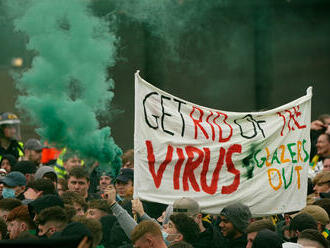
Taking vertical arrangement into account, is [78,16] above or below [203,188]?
above

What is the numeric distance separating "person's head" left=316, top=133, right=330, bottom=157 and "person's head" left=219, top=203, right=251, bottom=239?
8.80 ft

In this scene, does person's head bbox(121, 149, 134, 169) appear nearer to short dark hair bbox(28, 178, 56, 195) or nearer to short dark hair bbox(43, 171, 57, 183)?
short dark hair bbox(43, 171, 57, 183)

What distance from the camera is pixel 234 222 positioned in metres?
6.02

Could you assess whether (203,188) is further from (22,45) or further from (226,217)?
(22,45)

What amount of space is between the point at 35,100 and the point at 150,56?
17.5 feet

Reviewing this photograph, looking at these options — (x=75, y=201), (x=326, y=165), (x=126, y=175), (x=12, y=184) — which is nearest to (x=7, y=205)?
(x=75, y=201)

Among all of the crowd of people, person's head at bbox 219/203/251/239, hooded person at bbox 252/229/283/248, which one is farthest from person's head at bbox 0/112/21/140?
hooded person at bbox 252/229/283/248

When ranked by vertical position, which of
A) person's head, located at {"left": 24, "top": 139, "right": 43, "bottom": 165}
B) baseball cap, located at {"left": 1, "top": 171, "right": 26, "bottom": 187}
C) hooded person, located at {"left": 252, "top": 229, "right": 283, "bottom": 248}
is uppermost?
person's head, located at {"left": 24, "top": 139, "right": 43, "bottom": 165}

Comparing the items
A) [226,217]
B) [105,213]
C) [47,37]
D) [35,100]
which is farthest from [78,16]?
[226,217]

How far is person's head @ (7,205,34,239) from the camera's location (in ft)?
19.7

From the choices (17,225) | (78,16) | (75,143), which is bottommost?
(17,225)

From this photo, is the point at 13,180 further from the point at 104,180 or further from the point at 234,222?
the point at 234,222

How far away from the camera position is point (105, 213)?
6488mm

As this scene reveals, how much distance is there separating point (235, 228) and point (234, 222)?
48 mm
